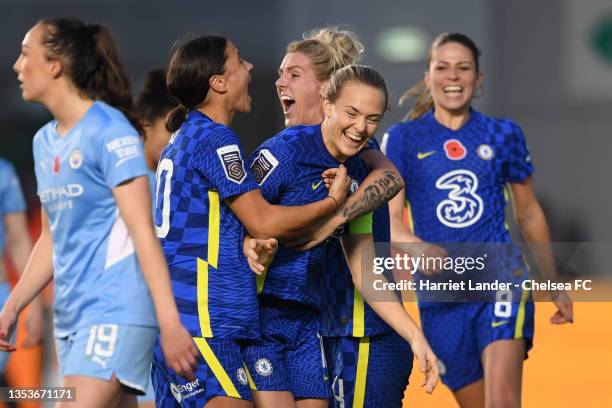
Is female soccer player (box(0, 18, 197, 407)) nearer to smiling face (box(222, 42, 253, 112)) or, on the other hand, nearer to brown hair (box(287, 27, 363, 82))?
smiling face (box(222, 42, 253, 112))

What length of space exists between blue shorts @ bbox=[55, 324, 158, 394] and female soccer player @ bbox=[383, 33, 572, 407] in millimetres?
1958

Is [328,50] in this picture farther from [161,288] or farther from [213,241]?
[161,288]

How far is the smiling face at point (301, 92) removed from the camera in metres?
5.11

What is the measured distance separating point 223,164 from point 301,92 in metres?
0.92

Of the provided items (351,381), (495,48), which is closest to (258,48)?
(495,48)

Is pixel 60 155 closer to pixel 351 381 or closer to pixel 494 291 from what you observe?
pixel 351 381

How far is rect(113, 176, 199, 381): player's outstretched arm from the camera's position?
404cm

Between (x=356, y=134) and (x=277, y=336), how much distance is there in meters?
0.78

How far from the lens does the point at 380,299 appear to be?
468 cm

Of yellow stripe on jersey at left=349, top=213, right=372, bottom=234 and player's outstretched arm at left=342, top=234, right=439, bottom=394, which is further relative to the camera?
yellow stripe on jersey at left=349, top=213, right=372, bottom=234

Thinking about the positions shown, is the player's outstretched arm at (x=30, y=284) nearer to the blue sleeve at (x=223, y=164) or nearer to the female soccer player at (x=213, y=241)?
the female soccer player at (x=213, y=241)

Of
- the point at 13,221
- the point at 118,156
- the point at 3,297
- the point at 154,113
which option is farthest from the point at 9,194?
the point at 118,156

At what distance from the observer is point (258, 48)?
1905cm

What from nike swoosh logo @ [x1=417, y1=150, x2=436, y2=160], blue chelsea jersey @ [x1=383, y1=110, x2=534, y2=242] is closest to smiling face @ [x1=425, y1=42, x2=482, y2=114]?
blue chelsea jersey @ [x1=383, y1=110, x2=534, y2=242]
